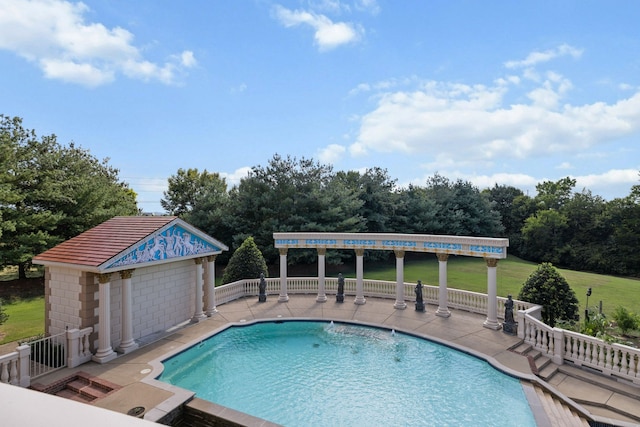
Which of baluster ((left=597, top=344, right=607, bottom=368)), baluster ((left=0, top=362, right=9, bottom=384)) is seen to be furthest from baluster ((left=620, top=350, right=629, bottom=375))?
baluster ((left=0, top=362, right=9, bottom=384))

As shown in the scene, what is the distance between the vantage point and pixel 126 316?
44.5 ft

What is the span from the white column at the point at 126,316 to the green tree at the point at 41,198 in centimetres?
1280

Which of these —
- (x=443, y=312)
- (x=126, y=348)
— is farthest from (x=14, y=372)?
(x=443, y=312)

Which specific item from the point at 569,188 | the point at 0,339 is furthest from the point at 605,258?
the point at 0,339

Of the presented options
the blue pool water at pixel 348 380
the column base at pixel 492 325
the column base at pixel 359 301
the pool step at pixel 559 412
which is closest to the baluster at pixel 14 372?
the blue pool water at pixel 348 380

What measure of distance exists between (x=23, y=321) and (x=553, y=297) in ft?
84.7

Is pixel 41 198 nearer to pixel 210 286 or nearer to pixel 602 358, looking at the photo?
pixel 210 286

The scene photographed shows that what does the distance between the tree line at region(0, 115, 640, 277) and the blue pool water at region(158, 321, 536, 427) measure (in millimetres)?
15862

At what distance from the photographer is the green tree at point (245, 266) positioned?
74.1ft

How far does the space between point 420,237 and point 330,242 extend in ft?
17.2

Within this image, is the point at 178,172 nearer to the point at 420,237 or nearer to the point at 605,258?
the point at 420,237

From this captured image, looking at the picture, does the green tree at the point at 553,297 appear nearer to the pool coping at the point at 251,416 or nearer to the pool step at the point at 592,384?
the pool step at the point at 592,384

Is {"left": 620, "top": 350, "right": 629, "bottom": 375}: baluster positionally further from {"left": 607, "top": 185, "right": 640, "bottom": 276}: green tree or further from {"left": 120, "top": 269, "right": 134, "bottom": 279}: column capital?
{"left": 607, "top": 185, "right": 640, "bottom": 276}: green tree

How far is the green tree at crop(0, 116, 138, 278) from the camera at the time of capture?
22.3 meters
